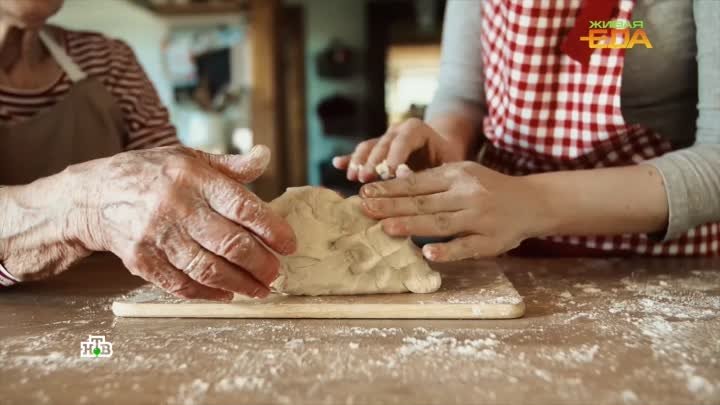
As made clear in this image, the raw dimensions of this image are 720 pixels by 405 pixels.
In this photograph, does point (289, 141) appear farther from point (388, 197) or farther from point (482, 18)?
point (388, 197)

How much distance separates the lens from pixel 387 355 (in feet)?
2.71

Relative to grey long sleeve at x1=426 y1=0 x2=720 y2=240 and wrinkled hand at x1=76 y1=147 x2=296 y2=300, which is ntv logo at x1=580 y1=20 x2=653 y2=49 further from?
wrinkled hand at x1=76 y1=147 x2=296 y2=300

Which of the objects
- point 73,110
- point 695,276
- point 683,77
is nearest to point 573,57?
point 683,77

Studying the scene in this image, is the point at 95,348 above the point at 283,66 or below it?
below

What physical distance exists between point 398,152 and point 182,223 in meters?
0.58

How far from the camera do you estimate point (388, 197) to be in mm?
1133

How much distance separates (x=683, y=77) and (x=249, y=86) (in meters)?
3.17

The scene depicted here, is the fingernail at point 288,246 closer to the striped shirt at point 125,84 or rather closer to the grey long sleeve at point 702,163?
the grey long sleeve at point 702,163

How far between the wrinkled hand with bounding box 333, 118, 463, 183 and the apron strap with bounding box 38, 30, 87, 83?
91cm

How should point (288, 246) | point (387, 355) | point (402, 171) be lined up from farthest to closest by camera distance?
point (402, 171)
point (288, 246)
point (387, 355)

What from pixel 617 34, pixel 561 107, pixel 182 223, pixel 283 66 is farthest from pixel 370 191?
pixel 283 66

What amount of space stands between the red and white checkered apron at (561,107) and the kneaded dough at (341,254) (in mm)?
498

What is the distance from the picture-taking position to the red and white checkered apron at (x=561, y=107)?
51.1 inches

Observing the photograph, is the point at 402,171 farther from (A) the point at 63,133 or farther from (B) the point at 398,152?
(A) the point at 63,133
